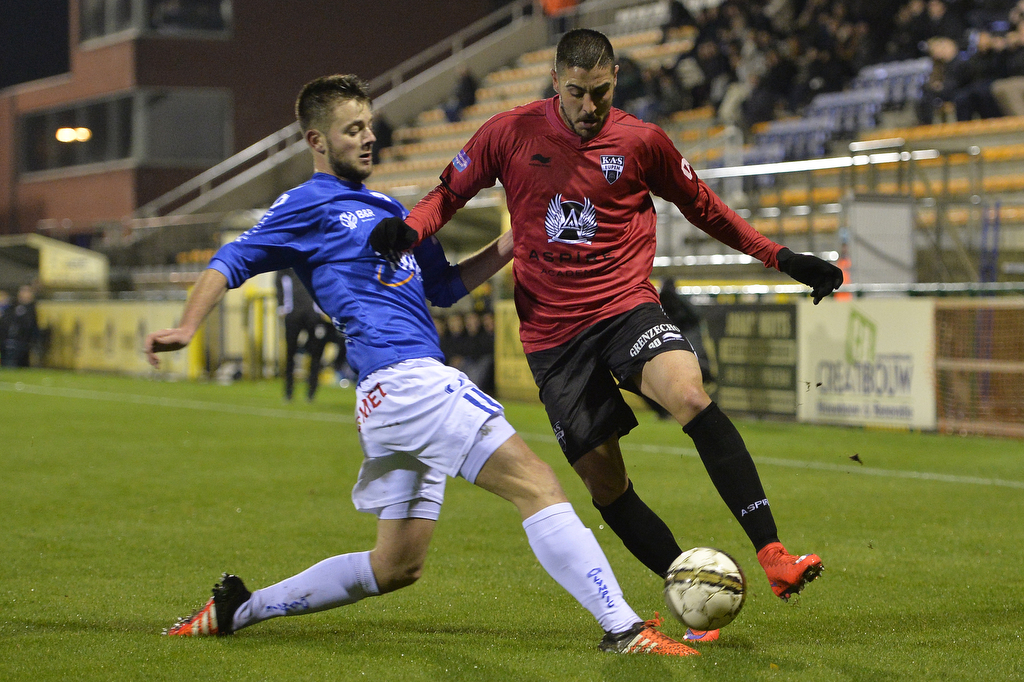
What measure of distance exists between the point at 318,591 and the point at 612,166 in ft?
6.11

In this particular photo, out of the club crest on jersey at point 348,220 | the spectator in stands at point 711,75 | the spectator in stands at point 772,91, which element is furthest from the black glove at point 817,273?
the spectator in stands at point 711,75

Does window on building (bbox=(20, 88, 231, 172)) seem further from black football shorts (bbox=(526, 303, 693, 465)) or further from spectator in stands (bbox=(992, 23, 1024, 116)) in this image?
black football shorts (bbox=(526, 303, 693, 465))

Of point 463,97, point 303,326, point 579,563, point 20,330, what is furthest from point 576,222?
point 463,97

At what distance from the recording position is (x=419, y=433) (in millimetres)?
3762

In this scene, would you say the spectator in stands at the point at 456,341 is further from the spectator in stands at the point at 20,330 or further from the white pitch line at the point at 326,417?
the spectator in stands at the point at 20,330

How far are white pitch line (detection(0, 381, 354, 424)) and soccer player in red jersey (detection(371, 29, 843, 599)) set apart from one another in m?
9.37

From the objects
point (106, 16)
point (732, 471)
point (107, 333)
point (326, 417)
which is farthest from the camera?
point (106, 16)

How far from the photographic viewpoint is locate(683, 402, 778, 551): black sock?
12.9 feet

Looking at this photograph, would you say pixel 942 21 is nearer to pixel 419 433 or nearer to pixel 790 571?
pixel 790 571

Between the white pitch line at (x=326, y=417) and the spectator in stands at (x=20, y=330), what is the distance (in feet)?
13.2

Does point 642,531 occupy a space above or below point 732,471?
below

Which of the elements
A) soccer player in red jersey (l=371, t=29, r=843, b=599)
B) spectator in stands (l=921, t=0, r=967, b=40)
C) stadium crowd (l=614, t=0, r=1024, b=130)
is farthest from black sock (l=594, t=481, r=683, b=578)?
spectator in stands (l=921, t=0, r=967, b=40)

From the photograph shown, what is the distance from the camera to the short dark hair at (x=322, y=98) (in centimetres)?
408

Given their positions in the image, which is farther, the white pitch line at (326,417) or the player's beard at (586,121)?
the white pitch line at (326,417)
